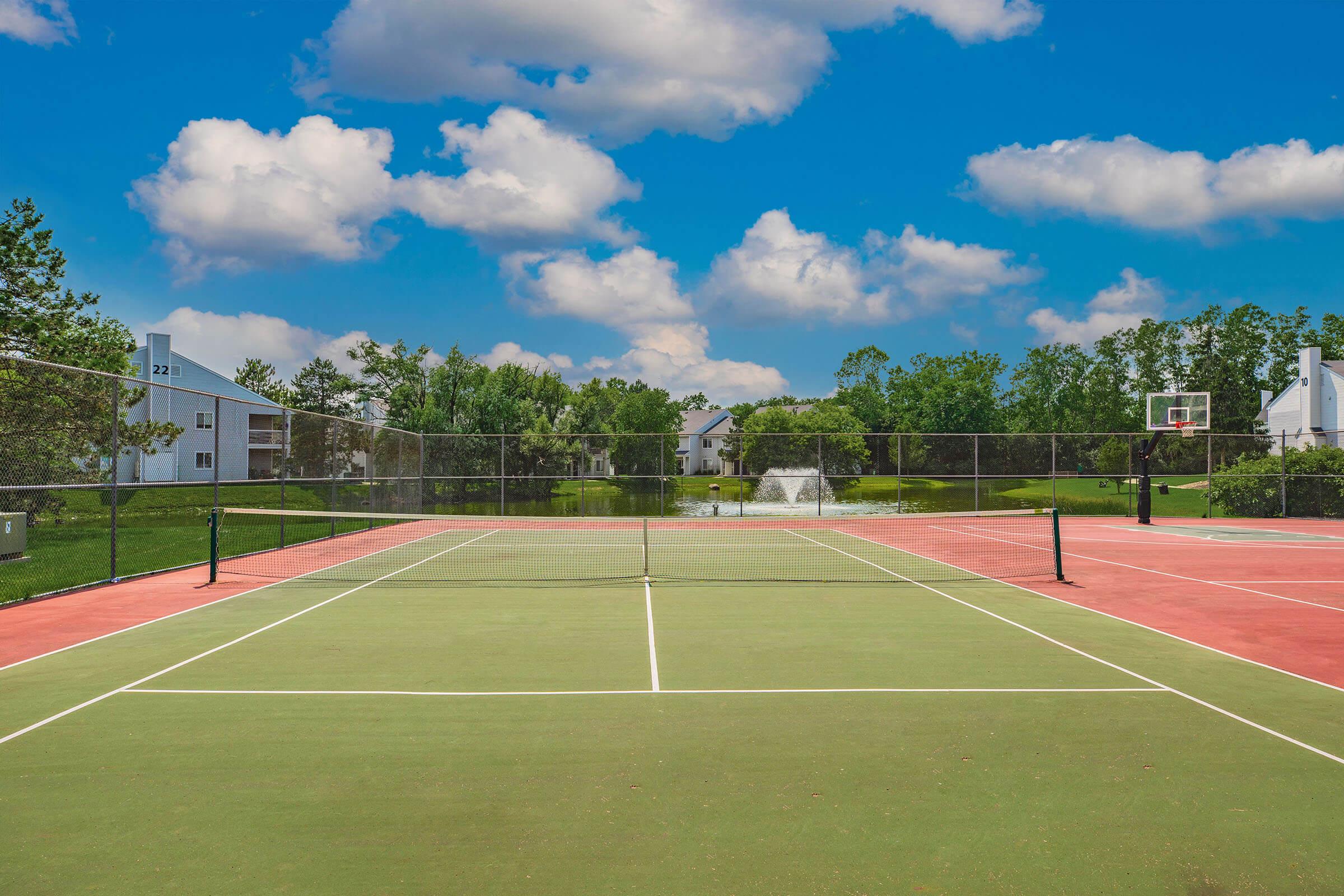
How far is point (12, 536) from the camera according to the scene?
13719mm

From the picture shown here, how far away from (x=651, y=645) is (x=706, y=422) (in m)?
88.7

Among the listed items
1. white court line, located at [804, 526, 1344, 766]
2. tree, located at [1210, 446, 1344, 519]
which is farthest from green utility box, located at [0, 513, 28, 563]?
tree, located at [1210, 446, 1344, 519]

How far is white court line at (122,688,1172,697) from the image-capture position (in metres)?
7.25

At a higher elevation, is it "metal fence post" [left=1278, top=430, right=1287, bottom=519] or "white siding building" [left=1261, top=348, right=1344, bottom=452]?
"white siding building" [left=1261, top=348, right=1344, bottom=452]

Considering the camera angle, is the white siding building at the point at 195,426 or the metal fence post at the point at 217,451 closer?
the metal fence post at the point at 217,451

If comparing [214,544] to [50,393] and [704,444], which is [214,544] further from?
[704,444]

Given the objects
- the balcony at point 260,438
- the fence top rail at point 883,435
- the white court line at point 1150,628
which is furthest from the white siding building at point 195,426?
the white court line at point 1150,628

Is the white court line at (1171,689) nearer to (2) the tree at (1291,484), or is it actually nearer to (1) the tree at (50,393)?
(1) the tree at (50,393)

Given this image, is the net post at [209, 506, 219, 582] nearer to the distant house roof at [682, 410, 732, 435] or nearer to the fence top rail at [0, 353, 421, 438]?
the fence top rail at [0, 353, 421, 438]

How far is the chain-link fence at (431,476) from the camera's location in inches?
601

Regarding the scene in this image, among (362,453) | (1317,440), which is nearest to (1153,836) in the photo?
(362,453)

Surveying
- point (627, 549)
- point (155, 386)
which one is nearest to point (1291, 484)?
point (627, 549)

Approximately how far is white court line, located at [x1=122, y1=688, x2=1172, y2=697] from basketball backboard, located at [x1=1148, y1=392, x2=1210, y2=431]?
2384 centimetres

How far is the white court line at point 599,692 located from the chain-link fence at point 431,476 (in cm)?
675
